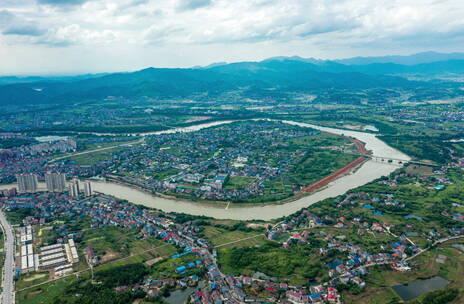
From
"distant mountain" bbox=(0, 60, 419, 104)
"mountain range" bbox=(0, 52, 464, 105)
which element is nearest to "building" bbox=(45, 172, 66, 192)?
"distant mountain" bbox=(0, 60, 419, 104)

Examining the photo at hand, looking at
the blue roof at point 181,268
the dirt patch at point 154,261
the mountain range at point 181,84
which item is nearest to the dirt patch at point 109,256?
the dirt patch at point 154,261

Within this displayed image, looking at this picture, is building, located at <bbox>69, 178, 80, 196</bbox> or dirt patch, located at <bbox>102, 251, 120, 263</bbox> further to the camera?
building, located at <bbox>69, 178, 80, 196</bbox>

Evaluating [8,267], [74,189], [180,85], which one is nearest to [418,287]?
[8,267]

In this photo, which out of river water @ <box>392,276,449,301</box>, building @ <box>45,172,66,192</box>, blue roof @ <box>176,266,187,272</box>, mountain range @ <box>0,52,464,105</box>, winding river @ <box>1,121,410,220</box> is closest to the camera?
river water @ <box>392,276,449,301</box>

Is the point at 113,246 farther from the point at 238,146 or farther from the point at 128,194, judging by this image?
the point at 238,146

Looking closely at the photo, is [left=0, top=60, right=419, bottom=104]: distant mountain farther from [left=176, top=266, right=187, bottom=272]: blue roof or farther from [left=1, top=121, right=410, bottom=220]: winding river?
[left=176, top=266, right=187, bottom=272]: blue roof

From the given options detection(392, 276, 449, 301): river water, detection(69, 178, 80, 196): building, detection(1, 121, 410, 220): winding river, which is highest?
detection(69, 178, 80, 196): building

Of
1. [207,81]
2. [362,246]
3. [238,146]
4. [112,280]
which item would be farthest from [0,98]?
[362,246]
